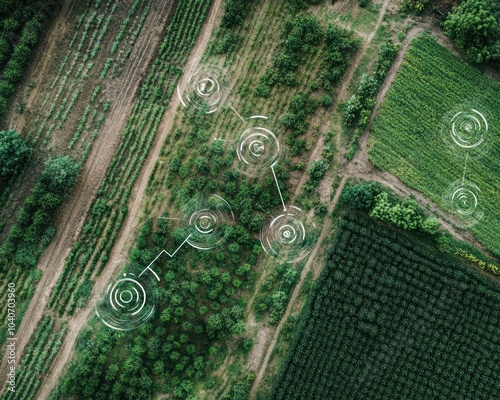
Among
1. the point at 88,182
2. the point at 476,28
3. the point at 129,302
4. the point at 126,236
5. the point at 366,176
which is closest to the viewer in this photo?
the point at 129,302

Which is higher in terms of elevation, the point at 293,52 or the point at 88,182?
the point at 293,52

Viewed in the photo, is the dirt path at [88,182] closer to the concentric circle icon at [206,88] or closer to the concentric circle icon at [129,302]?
the concentric circle icon at [129,302]

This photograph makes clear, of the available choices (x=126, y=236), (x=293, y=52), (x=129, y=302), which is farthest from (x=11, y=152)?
(x=293, y=52)

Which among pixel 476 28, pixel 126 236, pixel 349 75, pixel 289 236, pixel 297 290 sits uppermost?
pixel 476 28

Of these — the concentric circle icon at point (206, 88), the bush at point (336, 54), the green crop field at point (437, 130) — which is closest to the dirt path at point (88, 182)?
the concentric circle icon at point (206, 88)

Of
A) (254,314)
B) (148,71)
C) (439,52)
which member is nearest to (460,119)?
(439,52)

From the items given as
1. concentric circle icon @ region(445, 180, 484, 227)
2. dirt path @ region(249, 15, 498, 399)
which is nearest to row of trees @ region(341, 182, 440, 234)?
dirt path @ region(249, 15, 498, 399)

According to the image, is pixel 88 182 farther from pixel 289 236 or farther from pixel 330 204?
pixel 330 204
